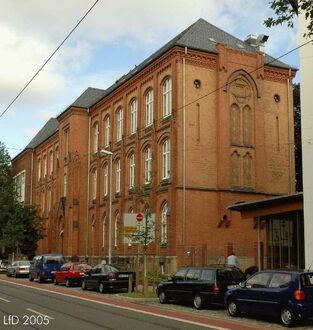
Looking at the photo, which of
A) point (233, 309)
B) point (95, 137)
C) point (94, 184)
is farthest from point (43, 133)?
point (233, 309)

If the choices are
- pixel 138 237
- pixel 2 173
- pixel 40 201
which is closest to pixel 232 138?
pixel 138 237

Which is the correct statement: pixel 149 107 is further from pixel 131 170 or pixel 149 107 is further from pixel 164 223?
pixel 164 223

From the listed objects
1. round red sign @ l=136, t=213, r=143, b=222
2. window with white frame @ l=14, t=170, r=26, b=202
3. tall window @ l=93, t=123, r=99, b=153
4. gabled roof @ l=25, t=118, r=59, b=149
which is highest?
gabled roof @ l=25, t=118, r=59, b=149

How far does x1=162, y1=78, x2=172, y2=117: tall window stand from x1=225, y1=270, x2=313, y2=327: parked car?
23.1m

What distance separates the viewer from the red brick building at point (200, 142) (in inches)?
1439

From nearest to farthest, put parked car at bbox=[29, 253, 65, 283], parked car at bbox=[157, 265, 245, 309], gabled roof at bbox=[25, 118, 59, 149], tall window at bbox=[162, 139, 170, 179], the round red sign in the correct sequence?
parked car at bbox=[157, 265, 245, 309] < the round red sign < parked car at bbox=[29, 253, 65, 283] < tall window at bbox=[162, 139, 170, 179] < gabled roof at bbox=[25, 118, 59, 149]

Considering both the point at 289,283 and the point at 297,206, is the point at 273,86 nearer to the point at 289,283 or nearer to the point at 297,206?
the point at 297,206

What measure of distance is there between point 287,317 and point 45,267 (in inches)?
929

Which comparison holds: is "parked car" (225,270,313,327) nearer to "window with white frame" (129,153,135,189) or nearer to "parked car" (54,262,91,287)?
"parked car" (54,262,91,287)

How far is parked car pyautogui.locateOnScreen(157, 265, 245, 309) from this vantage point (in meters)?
18.8

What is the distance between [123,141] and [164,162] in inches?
286

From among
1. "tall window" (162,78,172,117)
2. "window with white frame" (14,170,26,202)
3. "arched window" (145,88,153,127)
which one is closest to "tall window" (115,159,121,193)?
"arched window" (145,88,153,127)

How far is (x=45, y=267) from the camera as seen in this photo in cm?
3578

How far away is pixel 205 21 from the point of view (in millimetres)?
44312
